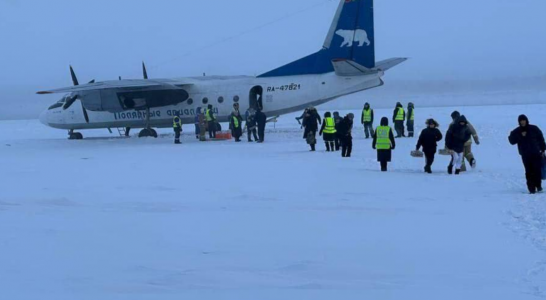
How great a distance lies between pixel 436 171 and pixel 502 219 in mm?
5963

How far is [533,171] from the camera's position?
10508 mm

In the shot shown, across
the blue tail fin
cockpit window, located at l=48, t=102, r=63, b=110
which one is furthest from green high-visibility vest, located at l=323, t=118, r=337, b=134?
cockpit window, located at l=48, t=102, r=63, b=110

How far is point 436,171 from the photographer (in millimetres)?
14211

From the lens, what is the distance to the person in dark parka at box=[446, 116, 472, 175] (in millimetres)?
13195

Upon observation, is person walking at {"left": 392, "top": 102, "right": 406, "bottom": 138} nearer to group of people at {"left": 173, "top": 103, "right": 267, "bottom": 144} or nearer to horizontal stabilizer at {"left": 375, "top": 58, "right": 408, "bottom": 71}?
horizontal stabilizer at {"left": 375, "top": 58, "right": 408, "bottom": 71}

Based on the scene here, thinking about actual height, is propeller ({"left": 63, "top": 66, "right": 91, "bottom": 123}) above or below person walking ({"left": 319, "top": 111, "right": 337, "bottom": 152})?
above

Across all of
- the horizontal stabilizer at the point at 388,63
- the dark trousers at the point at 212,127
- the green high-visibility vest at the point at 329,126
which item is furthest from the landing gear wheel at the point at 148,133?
the green high-visibility vest at the point at 329,126

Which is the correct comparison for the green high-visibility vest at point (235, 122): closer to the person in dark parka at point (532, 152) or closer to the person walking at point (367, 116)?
the person walking at point (367, 116)

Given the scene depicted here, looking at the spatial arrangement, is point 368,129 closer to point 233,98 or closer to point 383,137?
point 233,98

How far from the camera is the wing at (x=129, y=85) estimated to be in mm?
26047

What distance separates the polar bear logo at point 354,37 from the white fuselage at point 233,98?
157 cm

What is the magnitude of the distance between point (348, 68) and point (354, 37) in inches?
80.2

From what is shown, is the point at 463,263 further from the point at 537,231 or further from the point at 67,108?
the point at 67,108

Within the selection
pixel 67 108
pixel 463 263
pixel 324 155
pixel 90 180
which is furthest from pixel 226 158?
pixel 67 108
